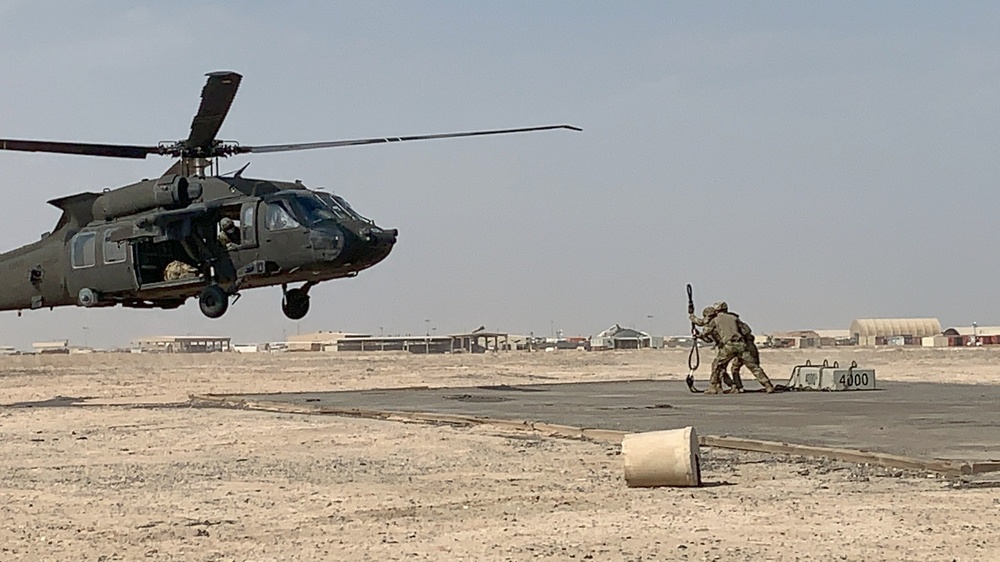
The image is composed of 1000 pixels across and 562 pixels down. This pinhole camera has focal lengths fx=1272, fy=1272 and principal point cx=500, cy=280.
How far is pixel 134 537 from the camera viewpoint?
326 inches

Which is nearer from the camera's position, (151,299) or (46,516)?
(46,516)

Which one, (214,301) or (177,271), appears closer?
(214,301)

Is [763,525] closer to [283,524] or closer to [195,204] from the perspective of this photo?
[283,524]

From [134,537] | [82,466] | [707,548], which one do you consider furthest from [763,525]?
[82,466]

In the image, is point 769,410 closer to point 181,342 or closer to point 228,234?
point 228,234

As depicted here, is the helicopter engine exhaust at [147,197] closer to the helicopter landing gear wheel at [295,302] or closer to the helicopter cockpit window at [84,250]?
the helicopter cockpit window at [84,250]

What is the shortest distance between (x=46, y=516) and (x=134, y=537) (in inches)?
53.2

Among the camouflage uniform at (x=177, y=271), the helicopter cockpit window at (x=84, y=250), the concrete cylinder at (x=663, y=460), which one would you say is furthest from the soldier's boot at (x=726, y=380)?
the concrete cylinder at (x=663, y=460)

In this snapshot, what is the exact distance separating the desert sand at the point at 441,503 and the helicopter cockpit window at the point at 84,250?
7799 millimetres

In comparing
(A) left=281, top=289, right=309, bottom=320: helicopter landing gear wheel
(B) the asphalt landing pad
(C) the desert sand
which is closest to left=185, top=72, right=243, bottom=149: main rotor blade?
(A) left=281, top=289, right=309, bottom=320: helicopter landing gear wheel

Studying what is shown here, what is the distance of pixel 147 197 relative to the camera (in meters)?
22.8

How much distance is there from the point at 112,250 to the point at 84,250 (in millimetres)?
748

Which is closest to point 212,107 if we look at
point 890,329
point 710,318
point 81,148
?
point 81,148

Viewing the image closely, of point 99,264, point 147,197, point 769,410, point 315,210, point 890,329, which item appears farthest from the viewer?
point 890,329
